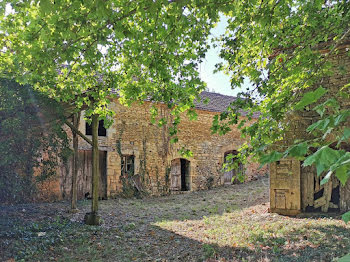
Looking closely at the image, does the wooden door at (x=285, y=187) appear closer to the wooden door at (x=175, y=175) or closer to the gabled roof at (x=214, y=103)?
the wooden door at (x=175, y=175)

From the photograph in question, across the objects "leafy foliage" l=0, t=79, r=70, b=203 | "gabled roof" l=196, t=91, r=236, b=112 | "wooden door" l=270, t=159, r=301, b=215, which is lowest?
"wooden door" l=270, t=159, r=301, b=215

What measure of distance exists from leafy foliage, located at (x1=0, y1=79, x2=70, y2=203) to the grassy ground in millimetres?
1016

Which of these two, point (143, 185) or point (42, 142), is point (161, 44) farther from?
point (143, 185)

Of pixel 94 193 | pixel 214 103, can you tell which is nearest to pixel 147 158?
pixel 214 103

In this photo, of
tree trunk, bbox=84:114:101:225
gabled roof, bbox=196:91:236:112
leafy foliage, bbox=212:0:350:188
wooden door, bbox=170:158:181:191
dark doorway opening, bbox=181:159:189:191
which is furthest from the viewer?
gabled roof, bbox=196:91:236:112

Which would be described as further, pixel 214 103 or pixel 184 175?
pixel 214 103

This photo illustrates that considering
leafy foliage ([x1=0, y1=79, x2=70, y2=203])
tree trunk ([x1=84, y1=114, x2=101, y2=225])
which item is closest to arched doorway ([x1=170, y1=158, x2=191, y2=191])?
tree trunk ([x1=84, y1=114, x2=101, y2=225])

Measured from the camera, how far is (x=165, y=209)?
10.3m

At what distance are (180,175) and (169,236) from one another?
8096 millimetres

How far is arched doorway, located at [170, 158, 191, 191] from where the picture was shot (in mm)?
14320

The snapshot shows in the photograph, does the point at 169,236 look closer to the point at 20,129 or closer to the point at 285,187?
the point at 285,187

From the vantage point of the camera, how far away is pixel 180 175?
14625mm

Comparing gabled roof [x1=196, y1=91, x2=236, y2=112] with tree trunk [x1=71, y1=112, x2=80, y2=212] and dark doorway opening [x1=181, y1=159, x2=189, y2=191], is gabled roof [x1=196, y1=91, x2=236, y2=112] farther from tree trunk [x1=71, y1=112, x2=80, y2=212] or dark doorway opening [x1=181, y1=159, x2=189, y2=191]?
tree trunk [x1=71, y1=112, x2=80, y2=212]

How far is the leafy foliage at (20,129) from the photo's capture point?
248 inches
